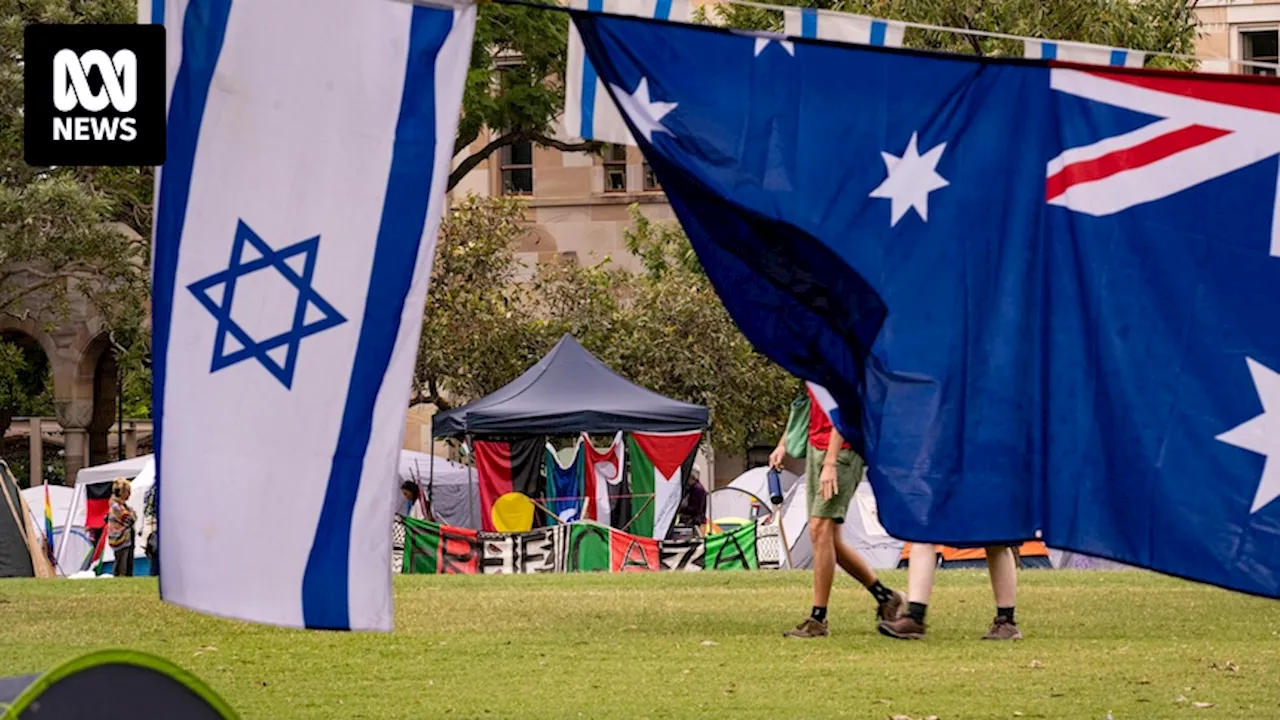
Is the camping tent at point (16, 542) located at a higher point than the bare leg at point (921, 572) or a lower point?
lower

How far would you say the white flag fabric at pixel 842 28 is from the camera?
7.03 metres

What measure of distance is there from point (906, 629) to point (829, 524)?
0.74 m

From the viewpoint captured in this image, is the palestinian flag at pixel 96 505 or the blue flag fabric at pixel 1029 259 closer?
the blue flag fabric at pixel 1029 259

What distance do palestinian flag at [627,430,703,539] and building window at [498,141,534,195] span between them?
78.1 feet

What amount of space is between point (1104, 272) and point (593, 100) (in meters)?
1.71

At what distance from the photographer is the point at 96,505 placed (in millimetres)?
33750

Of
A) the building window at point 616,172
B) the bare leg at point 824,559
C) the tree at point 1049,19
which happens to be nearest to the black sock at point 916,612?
the bare leg at point 824,559

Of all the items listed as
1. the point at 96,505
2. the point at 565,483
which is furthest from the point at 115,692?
the point at 96,505

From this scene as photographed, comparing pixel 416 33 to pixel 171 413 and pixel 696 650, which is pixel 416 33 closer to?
pixel 171 413

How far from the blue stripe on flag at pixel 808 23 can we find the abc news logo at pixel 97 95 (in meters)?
2.02

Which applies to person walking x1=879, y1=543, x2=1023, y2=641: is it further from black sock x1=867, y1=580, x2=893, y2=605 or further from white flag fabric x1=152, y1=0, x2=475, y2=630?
white flag fabric x1=152, y1=0, x2=475, y2=630

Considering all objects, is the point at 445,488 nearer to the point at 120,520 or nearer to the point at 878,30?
the point at 120,520

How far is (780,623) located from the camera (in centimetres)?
1234

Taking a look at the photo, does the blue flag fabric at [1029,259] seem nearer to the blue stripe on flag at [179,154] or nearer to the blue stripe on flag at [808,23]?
the blue stripe on flag at [808,23]
